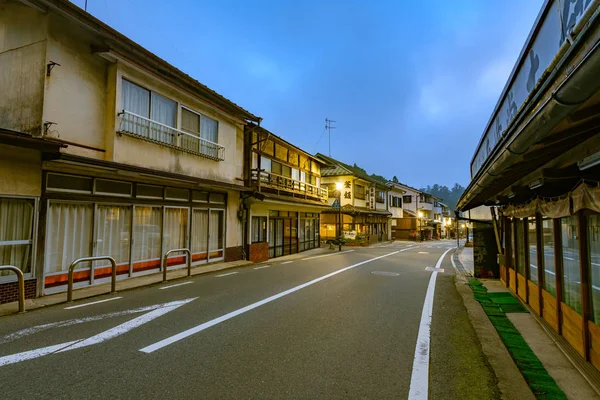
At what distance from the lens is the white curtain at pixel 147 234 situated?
1037 cm

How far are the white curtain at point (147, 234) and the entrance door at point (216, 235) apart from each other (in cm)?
276

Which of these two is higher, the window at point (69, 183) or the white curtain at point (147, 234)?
the window at point (69, 183)

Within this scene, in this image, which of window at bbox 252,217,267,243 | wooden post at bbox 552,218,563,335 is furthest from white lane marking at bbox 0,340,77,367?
window at bbox 252,217,267,243

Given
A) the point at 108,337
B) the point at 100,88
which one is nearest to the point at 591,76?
the point at 108,337

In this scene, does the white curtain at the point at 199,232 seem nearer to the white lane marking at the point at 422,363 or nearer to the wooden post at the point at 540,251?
the white lane marking at the point at 422,363

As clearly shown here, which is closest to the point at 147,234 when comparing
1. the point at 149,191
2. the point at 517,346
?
the point at 149,191

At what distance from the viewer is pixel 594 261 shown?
4.21 metres

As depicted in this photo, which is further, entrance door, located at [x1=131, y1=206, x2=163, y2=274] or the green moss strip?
entrance door, located at [x1=131, y1=206, x2=163, y2=274]

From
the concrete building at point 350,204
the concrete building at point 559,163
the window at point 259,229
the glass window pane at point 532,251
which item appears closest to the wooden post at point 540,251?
the concrete building at point 559,163

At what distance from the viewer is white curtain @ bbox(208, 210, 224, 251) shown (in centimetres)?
1389

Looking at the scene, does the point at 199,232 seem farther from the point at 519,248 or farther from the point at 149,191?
the point at 519,248

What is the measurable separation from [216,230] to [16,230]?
7568mm

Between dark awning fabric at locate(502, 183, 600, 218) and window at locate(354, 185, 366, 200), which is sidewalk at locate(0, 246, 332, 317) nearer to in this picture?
dark awning fabric at locate(502, 183, 600, 218)

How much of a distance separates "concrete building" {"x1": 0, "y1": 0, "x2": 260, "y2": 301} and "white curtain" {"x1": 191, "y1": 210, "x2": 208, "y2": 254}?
0.23 ft
